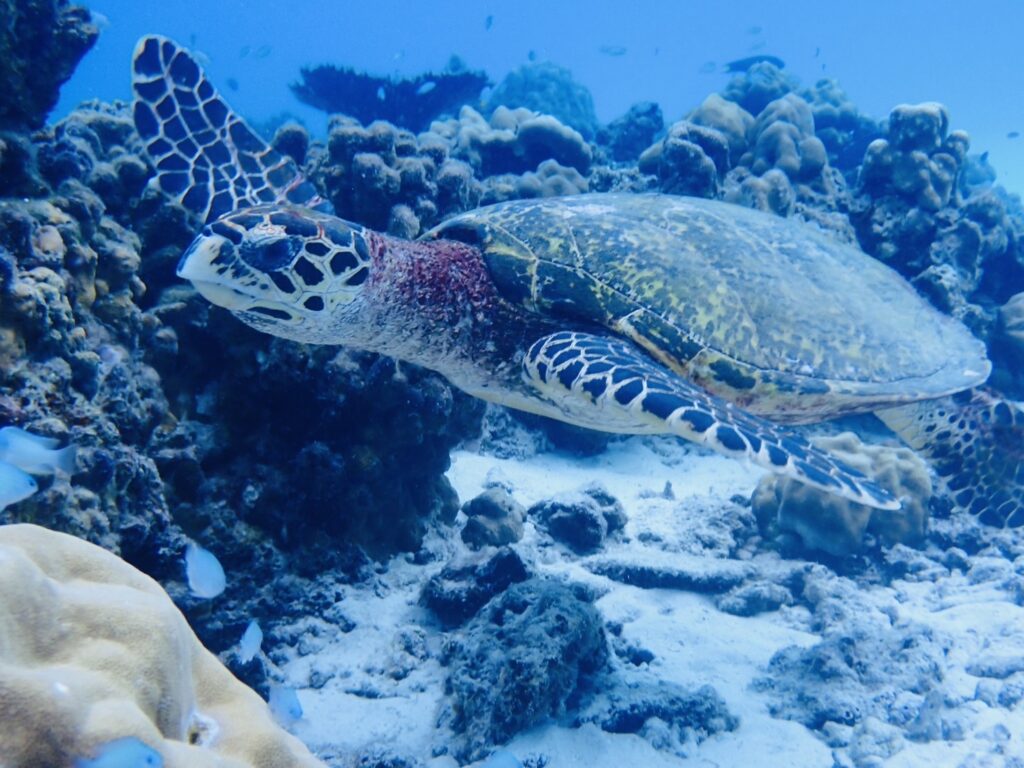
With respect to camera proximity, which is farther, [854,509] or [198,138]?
[854,509]

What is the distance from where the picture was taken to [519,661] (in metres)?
3.04

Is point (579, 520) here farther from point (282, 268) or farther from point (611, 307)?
point (282, 268)

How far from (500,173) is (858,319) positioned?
22.0ft

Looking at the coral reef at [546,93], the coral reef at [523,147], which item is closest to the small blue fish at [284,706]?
the coral reef at [523,147]

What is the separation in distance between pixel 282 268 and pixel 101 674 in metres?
2.20

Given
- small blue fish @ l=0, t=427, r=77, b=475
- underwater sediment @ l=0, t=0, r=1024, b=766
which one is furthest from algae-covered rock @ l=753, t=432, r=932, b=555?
small blue fish @ l=0, t=427, r=77, b=475

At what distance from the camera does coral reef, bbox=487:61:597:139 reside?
22266 mm

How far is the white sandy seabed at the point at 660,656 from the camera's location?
9.88 feet

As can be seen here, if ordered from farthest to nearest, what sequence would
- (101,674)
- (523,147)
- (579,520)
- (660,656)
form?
(523,147)
(579,520)
(660,656)
(101,674)

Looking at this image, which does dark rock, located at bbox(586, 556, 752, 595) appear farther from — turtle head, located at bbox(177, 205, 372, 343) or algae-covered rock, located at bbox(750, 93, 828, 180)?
algae-covered rock, located at bbox(750, 93, 828, 180)

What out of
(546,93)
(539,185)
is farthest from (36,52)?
(546,93)

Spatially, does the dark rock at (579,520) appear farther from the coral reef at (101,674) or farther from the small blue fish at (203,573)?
the coral reef at (101,674)

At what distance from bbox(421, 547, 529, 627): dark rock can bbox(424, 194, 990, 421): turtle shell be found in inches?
61.7

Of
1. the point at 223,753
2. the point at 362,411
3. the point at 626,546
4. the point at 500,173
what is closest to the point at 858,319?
the point at 626,546
